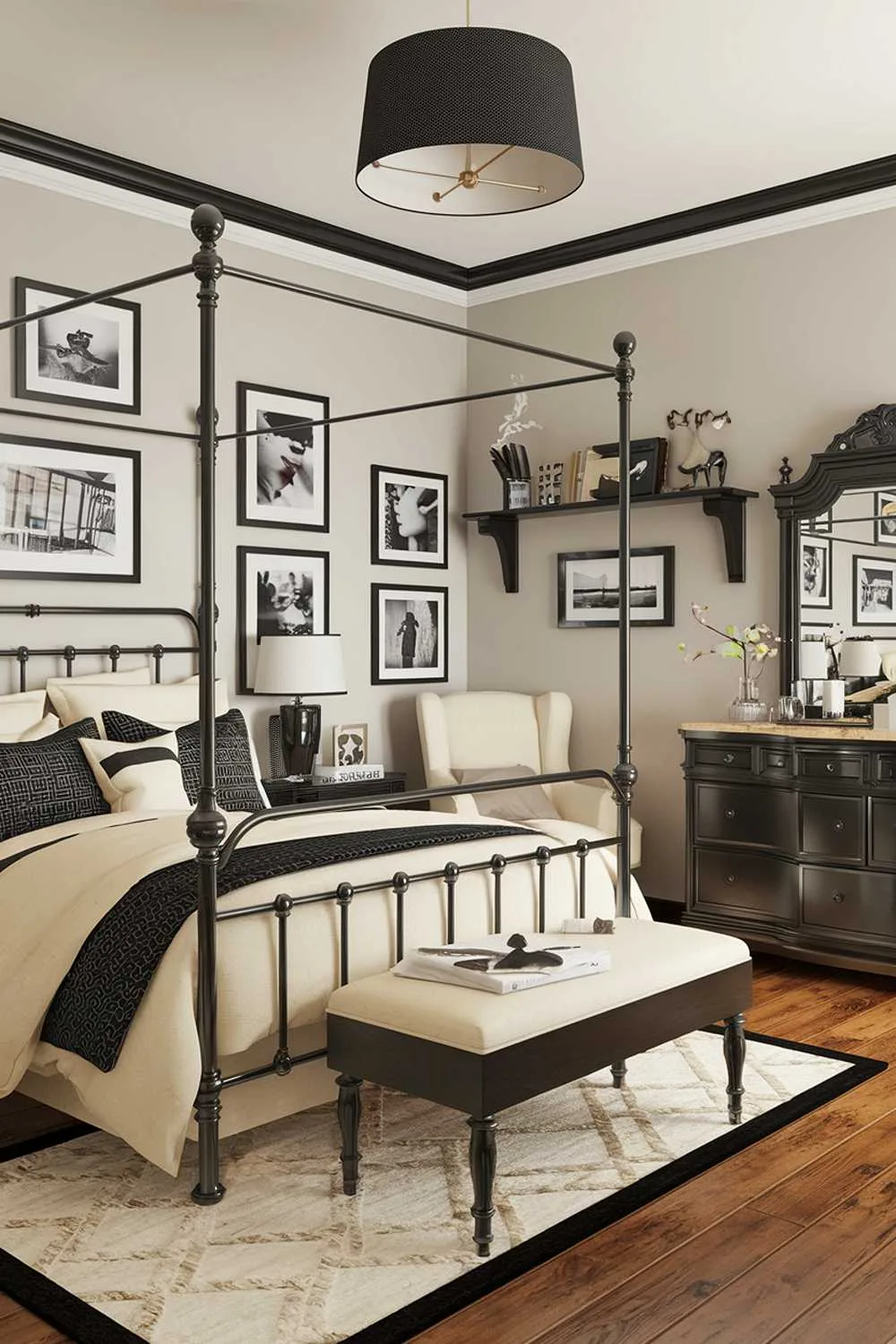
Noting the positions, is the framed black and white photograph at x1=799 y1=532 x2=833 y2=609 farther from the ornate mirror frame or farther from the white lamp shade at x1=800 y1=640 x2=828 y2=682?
the white lamp shade at x1=800 y1=640 x2=828 y2=682

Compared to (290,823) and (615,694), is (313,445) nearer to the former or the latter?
(615,694)

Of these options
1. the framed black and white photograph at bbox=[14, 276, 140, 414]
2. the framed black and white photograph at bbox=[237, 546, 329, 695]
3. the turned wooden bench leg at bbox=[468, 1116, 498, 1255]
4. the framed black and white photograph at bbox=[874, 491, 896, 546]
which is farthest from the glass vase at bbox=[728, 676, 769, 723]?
the turned wooden bench leg at bbox=[468, 1116, 498, 1255]

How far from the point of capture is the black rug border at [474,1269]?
2.26 meters

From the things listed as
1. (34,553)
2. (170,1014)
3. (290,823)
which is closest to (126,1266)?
(170,1014)

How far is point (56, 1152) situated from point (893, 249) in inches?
167

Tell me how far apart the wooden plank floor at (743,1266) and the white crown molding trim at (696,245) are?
11.2ft

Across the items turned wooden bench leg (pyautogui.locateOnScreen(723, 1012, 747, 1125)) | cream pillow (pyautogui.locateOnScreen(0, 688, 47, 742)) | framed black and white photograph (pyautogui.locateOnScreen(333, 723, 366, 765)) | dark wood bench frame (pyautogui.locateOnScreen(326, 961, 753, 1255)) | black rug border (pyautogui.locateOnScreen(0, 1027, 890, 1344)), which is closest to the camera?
black rug border (pyautogui.locateOnScreen(0, 1027, 890, 1344))

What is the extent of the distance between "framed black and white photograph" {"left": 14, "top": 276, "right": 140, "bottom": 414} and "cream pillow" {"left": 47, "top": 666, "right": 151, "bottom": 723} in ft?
3.33

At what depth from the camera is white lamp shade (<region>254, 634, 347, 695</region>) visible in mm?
5043

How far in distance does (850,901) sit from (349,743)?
7.51 ft

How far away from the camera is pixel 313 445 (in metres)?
5.57

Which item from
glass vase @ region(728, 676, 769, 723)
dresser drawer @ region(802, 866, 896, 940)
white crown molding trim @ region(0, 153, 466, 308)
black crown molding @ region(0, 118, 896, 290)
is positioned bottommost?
dresser drawer @ region(802, 866, 896, 940)

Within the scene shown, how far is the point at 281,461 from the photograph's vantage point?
215 inches

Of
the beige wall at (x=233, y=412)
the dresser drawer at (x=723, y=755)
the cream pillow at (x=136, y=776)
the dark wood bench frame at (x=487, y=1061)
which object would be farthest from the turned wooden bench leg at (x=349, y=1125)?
the dresser drawer at (x=723, y=755)
